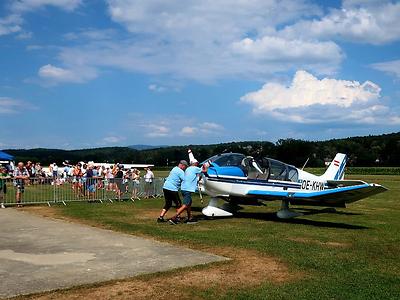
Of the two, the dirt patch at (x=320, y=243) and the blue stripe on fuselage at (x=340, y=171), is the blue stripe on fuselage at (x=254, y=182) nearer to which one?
the blue stripe on fuselage at (x=340, y=171)

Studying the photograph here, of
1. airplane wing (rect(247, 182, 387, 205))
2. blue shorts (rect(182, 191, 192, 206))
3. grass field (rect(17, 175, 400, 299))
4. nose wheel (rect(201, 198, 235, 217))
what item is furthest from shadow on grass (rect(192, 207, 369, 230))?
blue shorts (rect(182, 191, 192, 206))

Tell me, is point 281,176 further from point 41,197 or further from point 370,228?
point 41,197

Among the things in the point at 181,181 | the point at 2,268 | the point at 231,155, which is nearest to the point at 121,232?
the point at 181,181

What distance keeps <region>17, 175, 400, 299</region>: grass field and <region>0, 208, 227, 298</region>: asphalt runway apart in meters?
0.47

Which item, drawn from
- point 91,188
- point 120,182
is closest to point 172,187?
point 91,188

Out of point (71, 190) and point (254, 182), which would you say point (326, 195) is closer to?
point (254, 182)

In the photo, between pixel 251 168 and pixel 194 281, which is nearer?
pixel 194 281

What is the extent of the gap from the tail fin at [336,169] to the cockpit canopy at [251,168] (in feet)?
7.81

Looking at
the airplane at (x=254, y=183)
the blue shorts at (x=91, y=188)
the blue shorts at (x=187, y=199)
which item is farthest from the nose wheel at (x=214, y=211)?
the blue shorts at (x=91, y=188)

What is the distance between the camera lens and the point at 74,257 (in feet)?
25.9

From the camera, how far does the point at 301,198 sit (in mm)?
13648

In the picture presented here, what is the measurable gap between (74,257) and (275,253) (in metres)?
3.71

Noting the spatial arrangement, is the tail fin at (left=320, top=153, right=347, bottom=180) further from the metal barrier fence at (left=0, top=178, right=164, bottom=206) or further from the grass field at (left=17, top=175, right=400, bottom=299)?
the metal barrier fence at (left=0, top=178, right=164, bottom=206)

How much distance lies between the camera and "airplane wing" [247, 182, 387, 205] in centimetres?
1282
